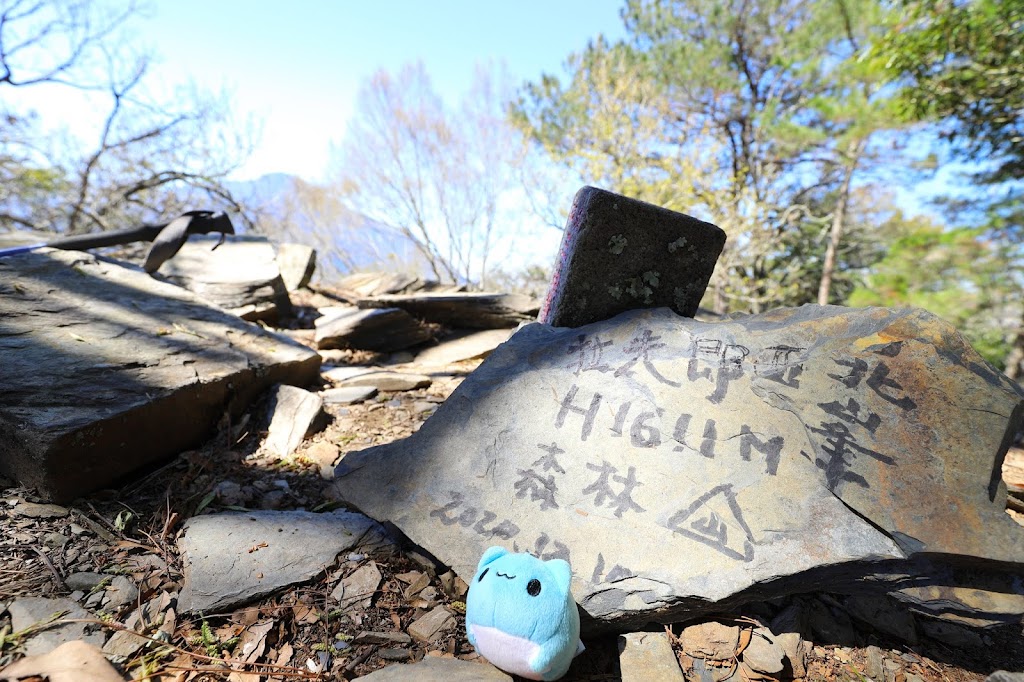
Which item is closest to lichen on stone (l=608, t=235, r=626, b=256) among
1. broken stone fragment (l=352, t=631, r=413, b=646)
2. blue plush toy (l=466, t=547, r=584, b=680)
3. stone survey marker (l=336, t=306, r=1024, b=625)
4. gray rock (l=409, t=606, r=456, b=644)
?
stone survey marker (l=336, t=306, r=1024, b=625)

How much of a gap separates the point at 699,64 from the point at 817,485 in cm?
1195

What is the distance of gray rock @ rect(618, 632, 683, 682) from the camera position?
1.34m

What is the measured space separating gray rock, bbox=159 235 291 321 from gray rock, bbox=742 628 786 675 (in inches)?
162

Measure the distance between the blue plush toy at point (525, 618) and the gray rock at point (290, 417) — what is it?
167cm

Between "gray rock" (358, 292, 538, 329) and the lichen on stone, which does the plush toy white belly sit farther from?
"gray rock" (358, 292, 538, 329)

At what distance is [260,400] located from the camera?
2885 mm

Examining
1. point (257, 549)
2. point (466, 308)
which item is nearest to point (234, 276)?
point (466, 308)

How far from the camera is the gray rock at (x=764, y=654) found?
4.59 ft

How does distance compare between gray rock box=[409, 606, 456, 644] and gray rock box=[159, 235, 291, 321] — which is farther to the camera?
gray rock box=[159, 235, 291, 321]

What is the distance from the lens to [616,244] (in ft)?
7.69

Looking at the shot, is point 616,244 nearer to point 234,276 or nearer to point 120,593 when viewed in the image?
point 120,593

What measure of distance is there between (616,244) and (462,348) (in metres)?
2.23

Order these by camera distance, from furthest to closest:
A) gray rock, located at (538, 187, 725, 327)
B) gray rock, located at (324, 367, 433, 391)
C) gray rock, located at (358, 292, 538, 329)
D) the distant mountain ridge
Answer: the distant mountain ridge → gray rock, located at (358, 292, 538, 329) → gray rock, located at (324, 367, 433, 391) → gray rock, located at (538, 187, 725, 327)

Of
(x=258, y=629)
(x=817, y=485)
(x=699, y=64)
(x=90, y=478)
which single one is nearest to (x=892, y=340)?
(x=817, y=485)
